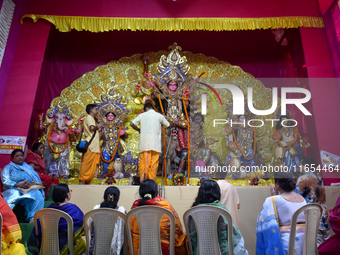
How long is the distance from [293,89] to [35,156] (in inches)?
218

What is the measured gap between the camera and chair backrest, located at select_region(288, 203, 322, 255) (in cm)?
261

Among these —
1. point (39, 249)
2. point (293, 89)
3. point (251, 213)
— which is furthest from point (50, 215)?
point (293, 89)

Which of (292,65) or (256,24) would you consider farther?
(292,65)

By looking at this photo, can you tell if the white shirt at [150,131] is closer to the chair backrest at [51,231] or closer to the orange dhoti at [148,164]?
the orange dhoti at [148,164]

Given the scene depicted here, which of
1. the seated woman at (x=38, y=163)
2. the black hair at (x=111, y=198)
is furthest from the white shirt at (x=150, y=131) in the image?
the black hair at (x=111, y=198)

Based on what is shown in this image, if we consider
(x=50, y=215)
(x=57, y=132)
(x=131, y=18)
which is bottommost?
(x=50, y=215)

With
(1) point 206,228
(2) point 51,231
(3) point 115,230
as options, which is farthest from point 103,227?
(1) point 206,228

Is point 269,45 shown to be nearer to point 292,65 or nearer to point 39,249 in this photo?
point 292,65

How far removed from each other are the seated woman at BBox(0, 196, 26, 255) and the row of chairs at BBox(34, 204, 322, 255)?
1.11ft

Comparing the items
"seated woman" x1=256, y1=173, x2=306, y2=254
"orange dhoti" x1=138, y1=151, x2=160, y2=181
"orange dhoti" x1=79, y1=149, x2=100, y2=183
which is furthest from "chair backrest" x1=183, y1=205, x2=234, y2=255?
"orange dhoti" x1=79, y1=149, x2=100, y2=183

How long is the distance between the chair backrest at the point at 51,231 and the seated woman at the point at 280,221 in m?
1.68

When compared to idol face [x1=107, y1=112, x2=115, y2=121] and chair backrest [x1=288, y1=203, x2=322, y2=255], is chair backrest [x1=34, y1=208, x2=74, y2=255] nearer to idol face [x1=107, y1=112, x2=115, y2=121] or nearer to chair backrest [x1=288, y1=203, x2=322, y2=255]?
chair backrest [x1=288, y1=203, x2=322, y2=255]

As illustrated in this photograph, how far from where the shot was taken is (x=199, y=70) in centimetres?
788

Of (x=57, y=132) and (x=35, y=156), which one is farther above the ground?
(x=57, y=132)
